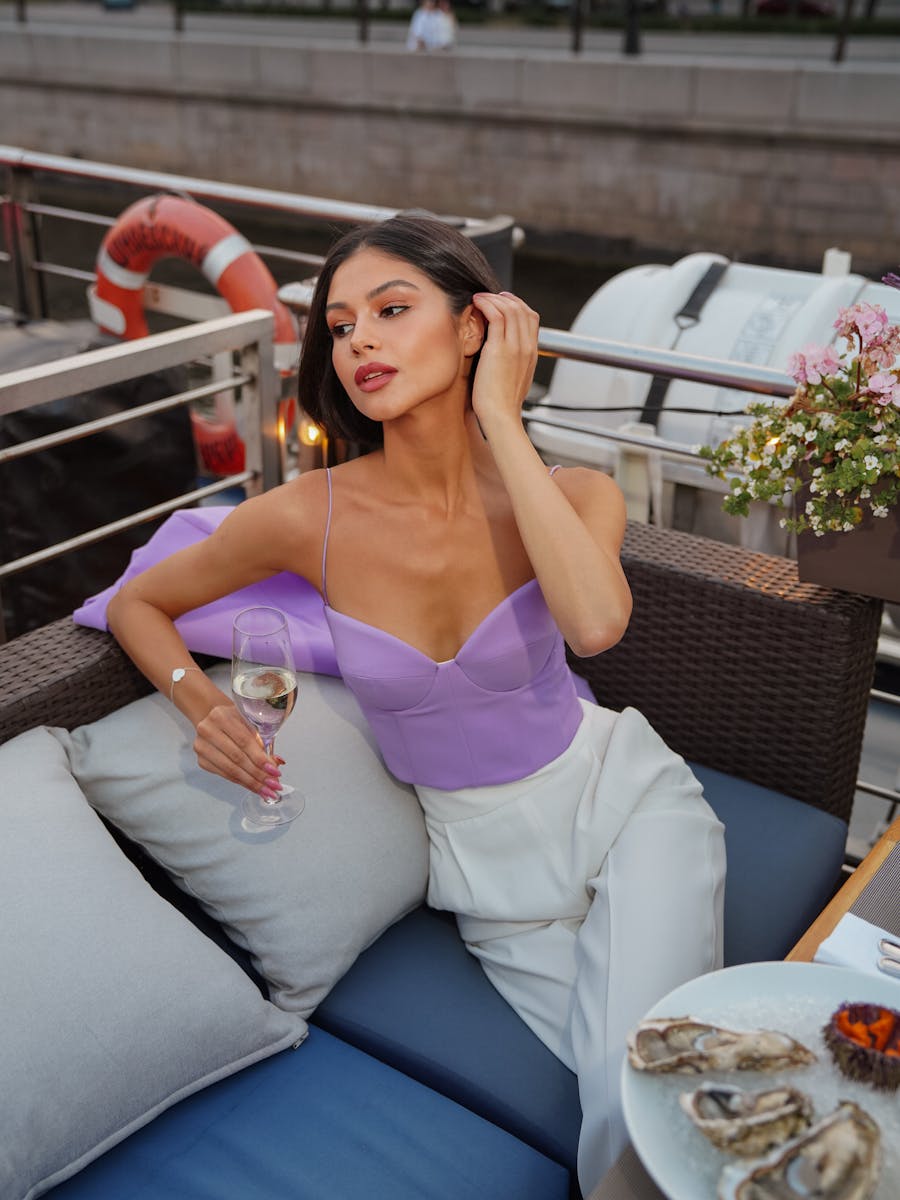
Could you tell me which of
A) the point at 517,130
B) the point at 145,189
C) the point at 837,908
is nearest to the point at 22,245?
the point at 145,189

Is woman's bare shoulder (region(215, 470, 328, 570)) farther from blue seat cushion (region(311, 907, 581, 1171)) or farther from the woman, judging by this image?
blue seat cushion (region(311, 907, 581, 1171))

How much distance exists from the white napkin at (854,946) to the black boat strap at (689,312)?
11.6 ft

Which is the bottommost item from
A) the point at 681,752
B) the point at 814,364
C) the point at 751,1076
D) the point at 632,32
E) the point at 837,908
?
the point at 681,752

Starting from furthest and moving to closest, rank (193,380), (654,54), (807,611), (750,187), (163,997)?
(654,54), (750,187), (193,380), (807,611), (163,997)

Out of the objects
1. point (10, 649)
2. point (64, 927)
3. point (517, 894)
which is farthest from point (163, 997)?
point (10, 649)

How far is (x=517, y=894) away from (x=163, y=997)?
23.8 inches

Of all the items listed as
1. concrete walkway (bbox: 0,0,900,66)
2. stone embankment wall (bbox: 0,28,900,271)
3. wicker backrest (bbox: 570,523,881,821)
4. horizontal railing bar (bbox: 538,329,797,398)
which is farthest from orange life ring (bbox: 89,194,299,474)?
concrete walkway (bbox: 0,0,900,66)

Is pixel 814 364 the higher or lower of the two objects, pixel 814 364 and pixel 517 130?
the higher

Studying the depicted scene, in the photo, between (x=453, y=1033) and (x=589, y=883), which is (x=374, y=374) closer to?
(x=589, y=883)

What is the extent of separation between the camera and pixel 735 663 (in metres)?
2.47

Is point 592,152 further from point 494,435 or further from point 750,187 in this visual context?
point 494,435

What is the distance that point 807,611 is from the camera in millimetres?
2342

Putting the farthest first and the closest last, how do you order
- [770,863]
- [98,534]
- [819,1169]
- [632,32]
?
[632,32] → [98,534] → [770,863] → [819,1169]

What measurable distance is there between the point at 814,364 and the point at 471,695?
2.76 feet
